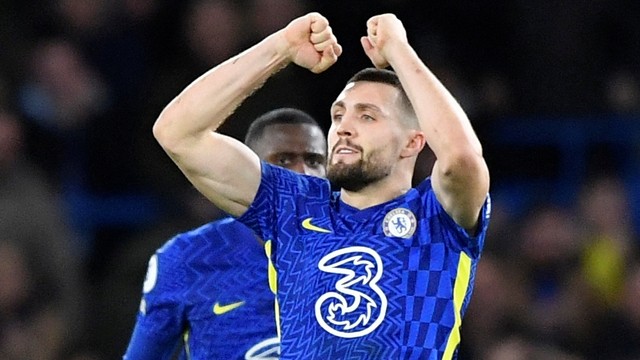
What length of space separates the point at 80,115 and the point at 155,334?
3388 millimetres

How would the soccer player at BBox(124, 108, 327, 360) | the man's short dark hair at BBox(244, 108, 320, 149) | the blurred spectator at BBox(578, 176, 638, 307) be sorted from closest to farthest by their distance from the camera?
the soccer player at BBox(124, 108, 327, 360) → the man's short dark hair at BBox(244, 108, 320, 149) → the blurred spectator at BBox(578, 176, 638, 307)

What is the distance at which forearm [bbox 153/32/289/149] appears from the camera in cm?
448

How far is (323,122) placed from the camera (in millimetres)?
7754

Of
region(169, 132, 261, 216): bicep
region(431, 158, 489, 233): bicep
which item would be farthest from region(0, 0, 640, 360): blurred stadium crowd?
region(431, 158, 489, 233): bicep

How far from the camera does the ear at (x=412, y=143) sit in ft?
15.3

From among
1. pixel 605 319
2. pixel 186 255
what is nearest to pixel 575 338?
pixel 605 319

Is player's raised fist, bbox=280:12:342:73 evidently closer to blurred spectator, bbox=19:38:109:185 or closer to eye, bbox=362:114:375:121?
eye, bbox=362:114:375:121

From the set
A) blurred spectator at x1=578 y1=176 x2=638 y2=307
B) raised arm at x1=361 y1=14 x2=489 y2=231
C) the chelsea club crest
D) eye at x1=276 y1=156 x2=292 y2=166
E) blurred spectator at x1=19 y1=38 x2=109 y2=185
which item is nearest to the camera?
raised arm at x1=361 y1=14 x2=489 y2=231

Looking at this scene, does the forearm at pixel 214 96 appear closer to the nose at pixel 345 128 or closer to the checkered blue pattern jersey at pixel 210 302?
the nose at pixel 345 128

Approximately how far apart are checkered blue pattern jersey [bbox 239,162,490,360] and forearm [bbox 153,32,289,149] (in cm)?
25

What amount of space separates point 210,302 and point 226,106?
0.75 m

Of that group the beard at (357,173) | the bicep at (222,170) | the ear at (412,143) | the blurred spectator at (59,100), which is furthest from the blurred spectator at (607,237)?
the bicep at (222,170)

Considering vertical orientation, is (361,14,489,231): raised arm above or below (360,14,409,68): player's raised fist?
below

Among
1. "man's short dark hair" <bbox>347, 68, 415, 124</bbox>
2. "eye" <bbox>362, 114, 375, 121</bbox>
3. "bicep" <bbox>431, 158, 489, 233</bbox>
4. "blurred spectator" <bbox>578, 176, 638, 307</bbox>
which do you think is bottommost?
"blurred spectator" <bbox>578, 176, 638, 307</bbox>
